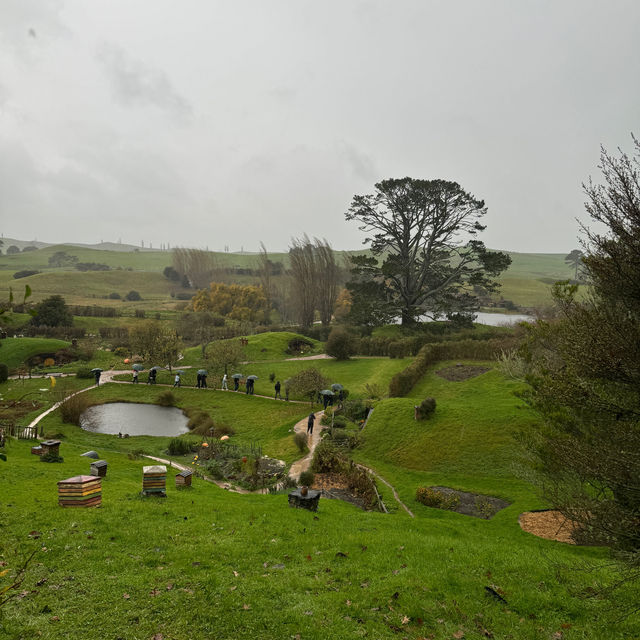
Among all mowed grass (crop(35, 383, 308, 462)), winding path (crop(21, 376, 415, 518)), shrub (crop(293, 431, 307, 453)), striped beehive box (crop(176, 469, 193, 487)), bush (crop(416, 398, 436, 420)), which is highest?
bush (crop(416, 398, 436, 420))

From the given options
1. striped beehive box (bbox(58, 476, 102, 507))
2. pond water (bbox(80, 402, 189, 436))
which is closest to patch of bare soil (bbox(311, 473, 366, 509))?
striped beehive box (bbox(58, 476, 102, 507))

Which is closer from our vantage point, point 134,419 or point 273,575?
point 273,575

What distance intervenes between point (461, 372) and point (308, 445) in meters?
15.0

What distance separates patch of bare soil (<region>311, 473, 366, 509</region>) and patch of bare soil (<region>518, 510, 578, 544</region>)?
6.41 metres

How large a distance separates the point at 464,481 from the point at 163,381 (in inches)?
1247

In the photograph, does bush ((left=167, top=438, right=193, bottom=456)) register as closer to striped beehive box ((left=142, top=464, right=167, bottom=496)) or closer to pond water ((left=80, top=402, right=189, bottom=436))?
pond water ((left=80, top=402, right=189, bottom=436))

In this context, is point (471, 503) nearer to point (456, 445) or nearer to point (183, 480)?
point (456, 445)

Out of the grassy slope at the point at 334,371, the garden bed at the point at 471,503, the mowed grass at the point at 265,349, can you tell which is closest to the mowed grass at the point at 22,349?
the grassy slope at the point at 334,371

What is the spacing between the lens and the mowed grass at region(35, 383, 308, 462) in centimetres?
2658

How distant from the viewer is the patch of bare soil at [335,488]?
18844 millimetres

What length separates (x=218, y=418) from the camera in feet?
109

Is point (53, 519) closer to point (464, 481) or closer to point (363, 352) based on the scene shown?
point (464, 481)

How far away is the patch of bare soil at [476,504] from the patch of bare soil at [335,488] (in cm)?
397

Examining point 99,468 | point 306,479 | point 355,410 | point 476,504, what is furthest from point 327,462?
point 99,468
